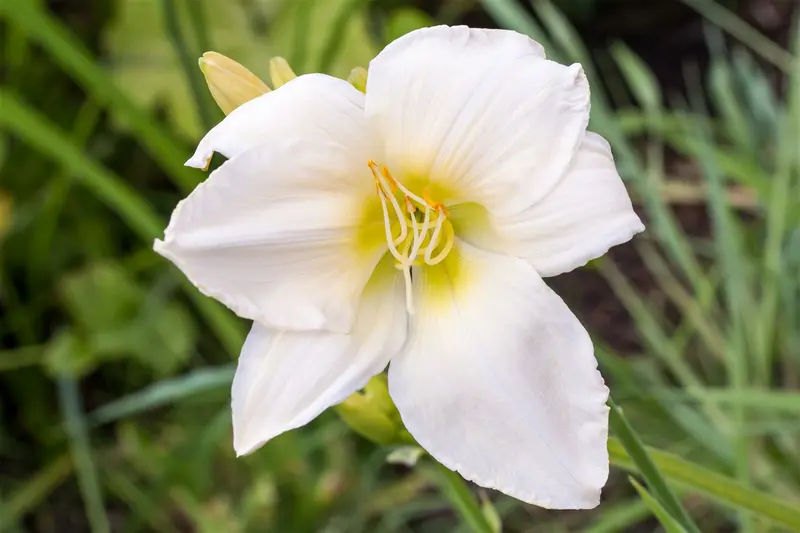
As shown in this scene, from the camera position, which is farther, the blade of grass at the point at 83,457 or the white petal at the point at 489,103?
the blade of grass at the point at 83,457

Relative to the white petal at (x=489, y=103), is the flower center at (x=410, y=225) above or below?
below

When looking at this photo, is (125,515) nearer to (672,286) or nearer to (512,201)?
(672,286)

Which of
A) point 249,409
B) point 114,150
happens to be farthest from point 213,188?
point 114,150

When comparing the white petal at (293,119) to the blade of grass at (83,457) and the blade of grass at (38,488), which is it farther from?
the blade of grass at (38,488)

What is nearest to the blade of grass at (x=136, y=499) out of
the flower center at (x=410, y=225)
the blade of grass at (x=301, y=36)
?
the blade of grass at (x=301, y=36)

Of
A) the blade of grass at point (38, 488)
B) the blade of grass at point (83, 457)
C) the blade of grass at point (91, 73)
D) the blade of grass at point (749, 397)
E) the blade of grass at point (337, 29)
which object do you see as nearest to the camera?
the blade of grass at point (749, 397)

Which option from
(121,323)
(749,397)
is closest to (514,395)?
(749,397)

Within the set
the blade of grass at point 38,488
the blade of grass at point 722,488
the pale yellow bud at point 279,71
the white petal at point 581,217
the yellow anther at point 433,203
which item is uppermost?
the pale yellow bud at point 279,71
